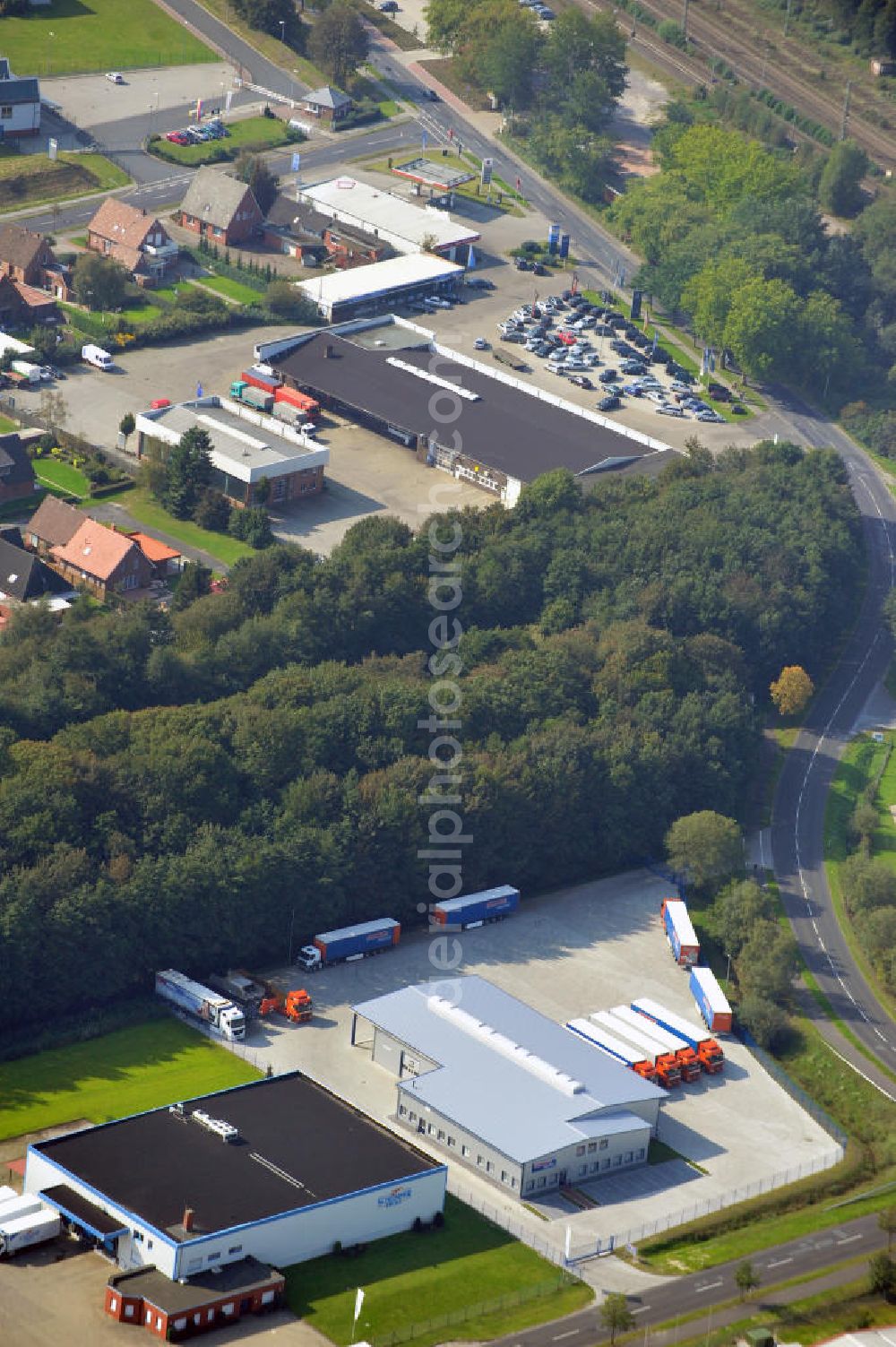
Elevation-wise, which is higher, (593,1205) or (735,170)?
(735,170)

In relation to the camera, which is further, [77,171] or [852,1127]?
[77,171]

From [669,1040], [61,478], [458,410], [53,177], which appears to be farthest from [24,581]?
[53,177]

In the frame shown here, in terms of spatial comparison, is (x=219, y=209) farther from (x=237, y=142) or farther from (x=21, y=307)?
(x=21, y=307)

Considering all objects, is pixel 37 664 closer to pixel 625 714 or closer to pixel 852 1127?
pixel 625 714

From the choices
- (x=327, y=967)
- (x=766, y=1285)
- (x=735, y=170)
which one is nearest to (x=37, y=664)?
(x=327, y=967)

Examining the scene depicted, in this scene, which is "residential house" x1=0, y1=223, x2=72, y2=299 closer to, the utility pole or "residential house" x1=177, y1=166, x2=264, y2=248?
"residential house" x1=177, y1=166, x2=264, y2=248

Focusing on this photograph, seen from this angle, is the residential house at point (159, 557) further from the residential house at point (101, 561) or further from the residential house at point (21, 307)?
the residential house at point (21, 307)

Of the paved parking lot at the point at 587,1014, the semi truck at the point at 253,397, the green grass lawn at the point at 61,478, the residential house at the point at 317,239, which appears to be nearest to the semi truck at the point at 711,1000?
the paved parking lot at the point at 587,1014
